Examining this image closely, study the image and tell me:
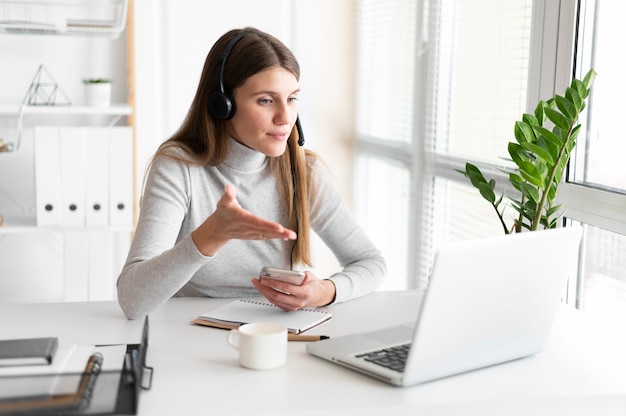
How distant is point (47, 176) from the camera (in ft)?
8.81

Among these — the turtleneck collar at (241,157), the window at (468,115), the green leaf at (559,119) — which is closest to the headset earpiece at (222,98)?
the turtleneck collar at (241,157)

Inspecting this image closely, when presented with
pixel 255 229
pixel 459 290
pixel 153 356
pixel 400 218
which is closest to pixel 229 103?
pixel 255 229

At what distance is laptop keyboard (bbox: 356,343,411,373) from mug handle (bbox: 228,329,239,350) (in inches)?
7.3

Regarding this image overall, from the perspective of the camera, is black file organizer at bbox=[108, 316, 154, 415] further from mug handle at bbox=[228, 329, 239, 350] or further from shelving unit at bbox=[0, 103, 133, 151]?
shelving unit at bbox=[0, 103, 133, 151]

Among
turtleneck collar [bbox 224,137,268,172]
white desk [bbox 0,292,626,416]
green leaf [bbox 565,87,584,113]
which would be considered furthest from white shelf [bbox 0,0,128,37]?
green leaf [bbox 565,87,584,113]

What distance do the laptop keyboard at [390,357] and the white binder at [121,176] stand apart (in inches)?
68.7

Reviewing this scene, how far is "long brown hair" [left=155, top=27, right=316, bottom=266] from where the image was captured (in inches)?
66.7

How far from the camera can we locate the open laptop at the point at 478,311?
3.43ft

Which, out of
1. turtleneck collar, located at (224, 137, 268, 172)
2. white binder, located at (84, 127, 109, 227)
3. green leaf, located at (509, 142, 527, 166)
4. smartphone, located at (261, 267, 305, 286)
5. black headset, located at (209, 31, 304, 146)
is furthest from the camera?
white binder, located at (84, 127, 109, 227)

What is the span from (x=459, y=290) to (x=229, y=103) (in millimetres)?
800

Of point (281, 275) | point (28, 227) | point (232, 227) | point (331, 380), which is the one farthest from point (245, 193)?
point (28, 227)

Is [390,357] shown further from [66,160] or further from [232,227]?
[66,160]

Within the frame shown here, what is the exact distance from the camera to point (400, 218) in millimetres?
2928

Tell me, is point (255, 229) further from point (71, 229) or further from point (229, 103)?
point (71, 229)
